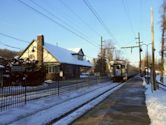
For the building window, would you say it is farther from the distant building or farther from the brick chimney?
the brick chimney

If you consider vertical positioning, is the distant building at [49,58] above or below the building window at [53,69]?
above

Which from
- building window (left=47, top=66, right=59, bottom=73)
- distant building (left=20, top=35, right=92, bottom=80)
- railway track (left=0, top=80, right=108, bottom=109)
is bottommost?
railway track (left=0, top=80, right=108, bottom=109)

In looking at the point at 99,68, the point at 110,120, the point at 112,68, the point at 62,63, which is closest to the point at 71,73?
the point at 62,63

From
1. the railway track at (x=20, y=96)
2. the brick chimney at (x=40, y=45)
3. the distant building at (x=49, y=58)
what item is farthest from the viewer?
the distant building at (x=49, y=58)

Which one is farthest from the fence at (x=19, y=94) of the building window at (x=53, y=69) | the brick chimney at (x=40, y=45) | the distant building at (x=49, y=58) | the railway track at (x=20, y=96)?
the building window at (x=53, y=69)

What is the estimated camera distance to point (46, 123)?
10.8 m

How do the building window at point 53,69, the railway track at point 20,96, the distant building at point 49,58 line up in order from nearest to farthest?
the railway track at point 20,96 → the distant building at point 49,58 → the building window at point 53,69

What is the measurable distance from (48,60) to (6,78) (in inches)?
819

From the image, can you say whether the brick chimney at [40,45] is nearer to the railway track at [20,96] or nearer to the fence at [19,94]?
the fence at [19,94]

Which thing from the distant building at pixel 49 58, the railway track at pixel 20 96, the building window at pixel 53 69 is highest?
the distant building at pixel 49 58

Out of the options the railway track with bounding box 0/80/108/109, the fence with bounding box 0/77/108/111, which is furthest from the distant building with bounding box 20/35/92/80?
the railway track with bounding box 0/80/108/109

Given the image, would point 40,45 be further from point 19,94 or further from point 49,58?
point 19,94

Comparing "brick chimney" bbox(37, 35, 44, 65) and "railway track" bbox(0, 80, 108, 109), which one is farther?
"brick chimney" bbox(37, 35, 44, 65)

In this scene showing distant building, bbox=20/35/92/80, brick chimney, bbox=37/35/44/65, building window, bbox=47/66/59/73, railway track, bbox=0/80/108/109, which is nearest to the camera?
railway track, bbox=0/80/108/109
